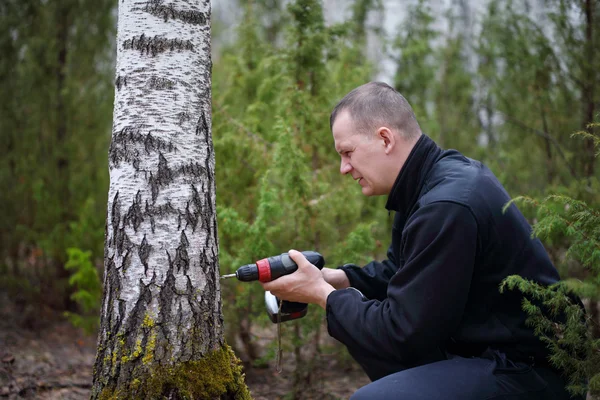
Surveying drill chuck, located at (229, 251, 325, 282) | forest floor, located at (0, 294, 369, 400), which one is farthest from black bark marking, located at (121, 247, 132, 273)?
forest floor, located at (0, 294, 369, 400)

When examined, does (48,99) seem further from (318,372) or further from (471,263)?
(471,263)

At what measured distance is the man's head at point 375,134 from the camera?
253 cm

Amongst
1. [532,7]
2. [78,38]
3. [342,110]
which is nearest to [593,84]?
[532,7]

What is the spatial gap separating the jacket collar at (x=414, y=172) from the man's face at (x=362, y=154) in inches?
3.4

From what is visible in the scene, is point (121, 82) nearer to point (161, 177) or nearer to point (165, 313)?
point (161, 177)

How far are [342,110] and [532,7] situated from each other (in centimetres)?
461

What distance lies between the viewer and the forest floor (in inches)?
141

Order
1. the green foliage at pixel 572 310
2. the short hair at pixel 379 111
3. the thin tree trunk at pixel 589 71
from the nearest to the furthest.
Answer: the green foliage at pixel 572 310 → the short hair at pixel 379 111 → the thin tree trunk at pixel 589 71

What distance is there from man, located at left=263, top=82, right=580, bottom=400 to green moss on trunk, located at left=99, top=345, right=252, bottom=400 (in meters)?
0.50

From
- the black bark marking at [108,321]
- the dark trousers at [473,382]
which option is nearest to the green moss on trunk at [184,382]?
the black bark marking at [108,321]

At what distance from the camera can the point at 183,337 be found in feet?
7.87

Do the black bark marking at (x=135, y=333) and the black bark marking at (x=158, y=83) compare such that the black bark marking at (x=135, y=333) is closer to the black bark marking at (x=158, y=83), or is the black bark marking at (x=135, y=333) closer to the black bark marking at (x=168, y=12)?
the black bark marking at (x=158, y=83)

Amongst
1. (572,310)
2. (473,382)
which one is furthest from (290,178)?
(572,310)

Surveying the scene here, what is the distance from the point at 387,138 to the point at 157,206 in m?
1.18
